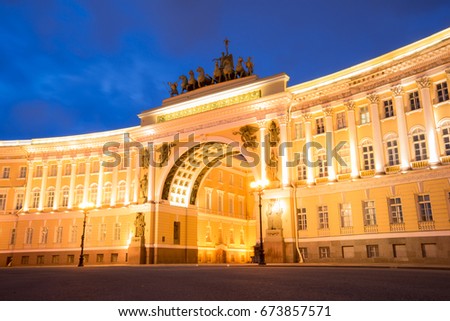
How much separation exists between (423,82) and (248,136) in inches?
615

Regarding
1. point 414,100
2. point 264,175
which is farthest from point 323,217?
point 414,100

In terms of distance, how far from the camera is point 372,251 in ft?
103

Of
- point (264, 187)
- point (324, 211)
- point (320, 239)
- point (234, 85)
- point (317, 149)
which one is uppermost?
point (234, 85)

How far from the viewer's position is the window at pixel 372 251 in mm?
31094

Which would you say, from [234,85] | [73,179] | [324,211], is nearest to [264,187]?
[324,211]

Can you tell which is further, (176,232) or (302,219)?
(176,232)

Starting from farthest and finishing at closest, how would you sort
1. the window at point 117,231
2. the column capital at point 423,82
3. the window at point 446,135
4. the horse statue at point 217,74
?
the window at point 117,231 < the horse statue at point 217,74 < the column capital at point 423,82 < the window at point 446,135

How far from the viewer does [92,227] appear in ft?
162

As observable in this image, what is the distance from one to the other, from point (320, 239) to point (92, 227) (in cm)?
2819

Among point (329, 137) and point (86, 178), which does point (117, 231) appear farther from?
point (329, 137)

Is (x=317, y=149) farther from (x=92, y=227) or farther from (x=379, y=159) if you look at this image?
(x=92, y=227)

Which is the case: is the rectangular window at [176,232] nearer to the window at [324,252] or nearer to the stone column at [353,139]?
the window at [324,252]

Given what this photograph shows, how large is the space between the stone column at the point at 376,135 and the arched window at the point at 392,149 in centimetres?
54

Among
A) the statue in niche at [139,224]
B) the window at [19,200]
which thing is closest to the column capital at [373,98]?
the statue in niche at [139,224]
